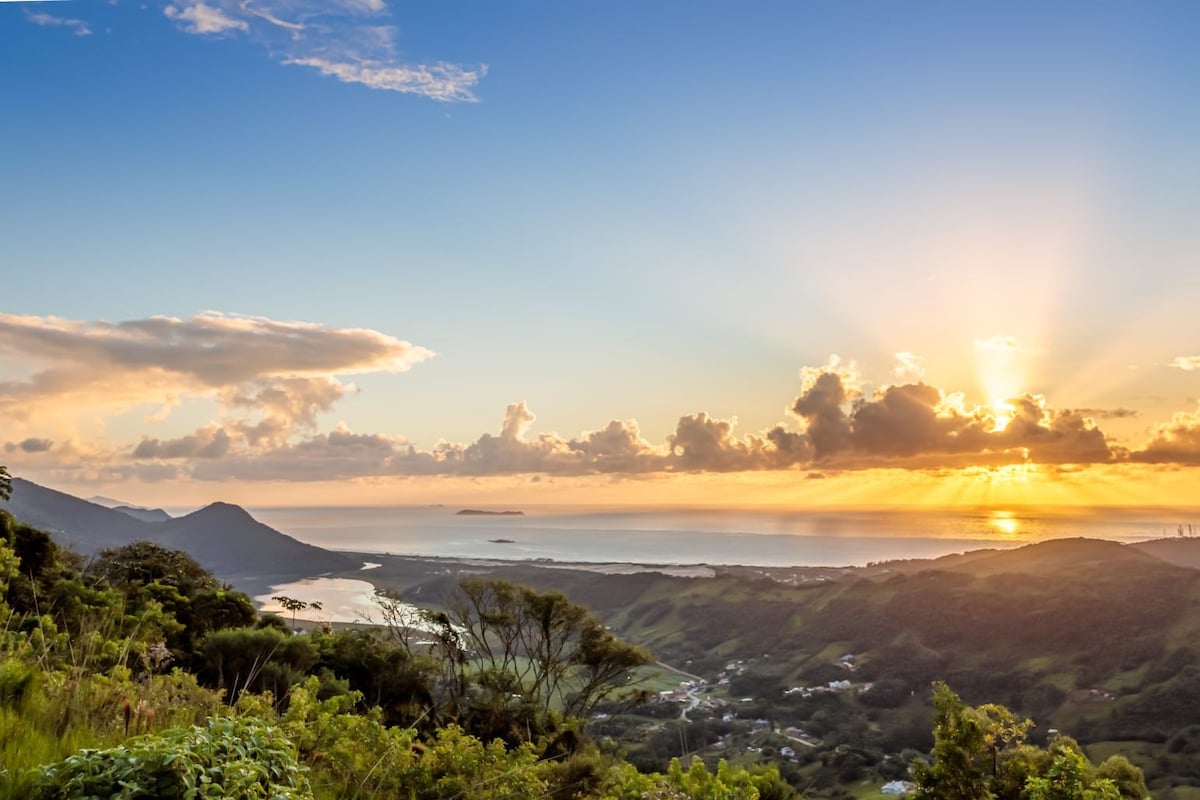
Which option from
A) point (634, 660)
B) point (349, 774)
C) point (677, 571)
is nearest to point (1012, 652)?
point (677, 571)

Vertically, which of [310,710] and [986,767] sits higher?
[310,710]

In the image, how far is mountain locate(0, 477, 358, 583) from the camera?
449 ft

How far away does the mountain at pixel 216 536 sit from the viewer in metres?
137

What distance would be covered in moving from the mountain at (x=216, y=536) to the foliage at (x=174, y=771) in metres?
139

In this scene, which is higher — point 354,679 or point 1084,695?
point 354,679

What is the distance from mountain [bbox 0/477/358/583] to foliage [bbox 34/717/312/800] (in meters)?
139

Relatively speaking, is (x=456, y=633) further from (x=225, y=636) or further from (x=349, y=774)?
(x=349, y=774)

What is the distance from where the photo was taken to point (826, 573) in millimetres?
170500

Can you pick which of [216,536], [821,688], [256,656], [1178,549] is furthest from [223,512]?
[1178,549]

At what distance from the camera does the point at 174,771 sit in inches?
112

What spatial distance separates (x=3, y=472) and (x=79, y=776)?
16.0m

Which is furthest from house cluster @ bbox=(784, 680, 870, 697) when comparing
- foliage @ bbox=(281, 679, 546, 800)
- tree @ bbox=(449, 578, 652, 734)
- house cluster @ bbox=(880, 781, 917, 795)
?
foliage @ bbox=(281, 679, 546, 800)

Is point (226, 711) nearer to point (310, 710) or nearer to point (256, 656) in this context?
point (310, 710)

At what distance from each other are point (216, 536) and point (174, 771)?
179 m
